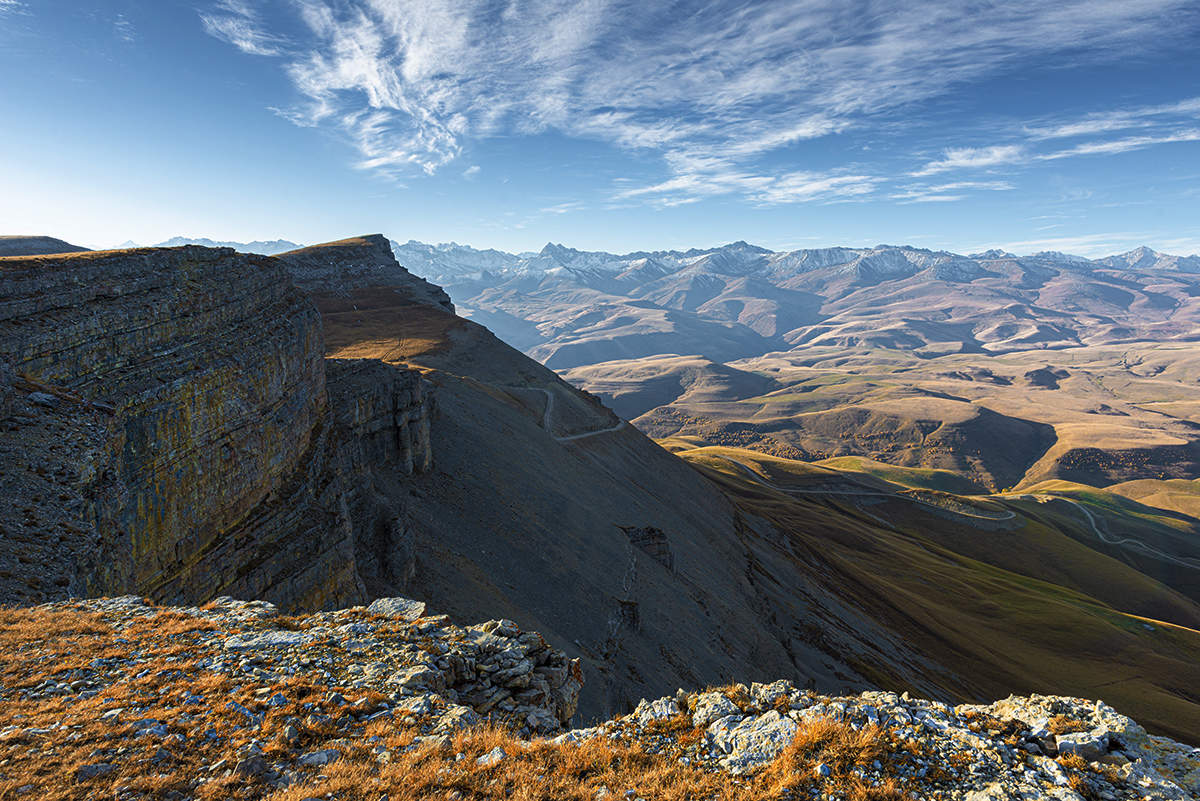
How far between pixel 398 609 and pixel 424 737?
7.88 meters

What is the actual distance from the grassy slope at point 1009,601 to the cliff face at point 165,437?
6711 centimetres

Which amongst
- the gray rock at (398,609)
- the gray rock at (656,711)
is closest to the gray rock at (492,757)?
the gray rock at (656,711)

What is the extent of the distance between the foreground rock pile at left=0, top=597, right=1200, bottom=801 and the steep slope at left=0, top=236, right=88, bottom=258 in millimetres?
87730

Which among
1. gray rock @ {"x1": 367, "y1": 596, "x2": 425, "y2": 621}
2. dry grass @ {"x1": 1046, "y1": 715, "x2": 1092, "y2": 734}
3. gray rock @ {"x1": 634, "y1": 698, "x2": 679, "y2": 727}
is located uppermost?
dry grass @ {"x1": 1046, "y1": 715, "x2": 1092, "y2": 734}

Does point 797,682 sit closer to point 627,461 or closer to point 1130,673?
point 627,461

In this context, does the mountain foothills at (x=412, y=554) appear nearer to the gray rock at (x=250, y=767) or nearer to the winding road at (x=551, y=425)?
the gray rock at (x=250, y=767)

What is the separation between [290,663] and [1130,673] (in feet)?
377

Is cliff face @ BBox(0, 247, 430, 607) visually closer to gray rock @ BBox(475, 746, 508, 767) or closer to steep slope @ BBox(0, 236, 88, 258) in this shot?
gray rock @ BBox(475, 746, 508, 767)

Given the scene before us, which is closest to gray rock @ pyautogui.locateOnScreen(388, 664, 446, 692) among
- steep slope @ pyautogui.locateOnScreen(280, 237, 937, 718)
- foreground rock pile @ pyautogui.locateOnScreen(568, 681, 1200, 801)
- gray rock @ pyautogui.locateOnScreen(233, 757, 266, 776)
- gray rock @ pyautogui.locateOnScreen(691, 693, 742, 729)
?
gray rock @ pyautogui.locateOnScreen(233, 757, 266, 776)

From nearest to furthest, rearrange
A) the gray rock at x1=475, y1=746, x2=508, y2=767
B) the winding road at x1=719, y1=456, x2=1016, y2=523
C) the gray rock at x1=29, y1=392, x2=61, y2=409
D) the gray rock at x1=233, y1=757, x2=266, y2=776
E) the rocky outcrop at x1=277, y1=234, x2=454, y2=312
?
the gray rock at x1=233, y1=757, x2=266, y2=776 < the gray rock at x1=475, y1=746, x2=508, y2=767 < the gray rock at x1=29, y1=392, x2=61, y2=409 < the rocky outcrop at x1=277, y1=234, x2=454, y2=312 < the winding road at x1=719, y1=456, x2=1016, y2=523

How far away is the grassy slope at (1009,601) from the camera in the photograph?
77562mm

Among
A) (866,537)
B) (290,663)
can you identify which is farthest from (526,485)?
(866,537)

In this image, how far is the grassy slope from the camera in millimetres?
77562

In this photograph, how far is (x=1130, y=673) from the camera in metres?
81.8
